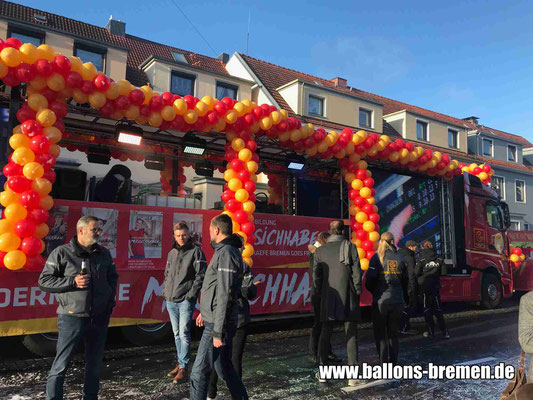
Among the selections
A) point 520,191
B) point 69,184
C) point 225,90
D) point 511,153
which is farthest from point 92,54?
point 511,153

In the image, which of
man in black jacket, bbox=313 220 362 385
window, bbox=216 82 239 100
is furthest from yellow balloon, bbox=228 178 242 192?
window, bbox=216 82 239 100

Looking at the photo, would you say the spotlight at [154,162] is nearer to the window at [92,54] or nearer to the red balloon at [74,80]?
the red balloon at [74,80]

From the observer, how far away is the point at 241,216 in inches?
273

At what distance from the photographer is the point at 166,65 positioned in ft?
62.8

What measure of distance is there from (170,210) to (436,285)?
4848 mm

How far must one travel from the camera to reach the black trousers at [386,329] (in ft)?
16.9

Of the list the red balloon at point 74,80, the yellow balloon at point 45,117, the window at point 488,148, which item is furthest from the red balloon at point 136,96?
the window at point 488,148

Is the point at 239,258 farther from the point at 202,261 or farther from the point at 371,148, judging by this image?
the point at 371,148

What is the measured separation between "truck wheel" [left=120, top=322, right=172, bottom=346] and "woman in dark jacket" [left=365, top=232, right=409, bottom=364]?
3.28 metres

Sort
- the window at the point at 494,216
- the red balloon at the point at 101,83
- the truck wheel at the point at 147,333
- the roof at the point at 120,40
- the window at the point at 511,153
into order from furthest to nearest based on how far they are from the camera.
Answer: the window at the point at 511,153, the roof at the point at 120,40, the window at the point at 494,216, the truck wheel at the point at 147,333, the red balloon at the point at 101,83

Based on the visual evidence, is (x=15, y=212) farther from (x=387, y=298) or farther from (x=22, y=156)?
(x=387, y=298)

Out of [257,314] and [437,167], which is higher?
[437,167]

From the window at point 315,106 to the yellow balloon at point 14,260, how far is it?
18.3m

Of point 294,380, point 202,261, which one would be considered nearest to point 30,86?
point 202,261
